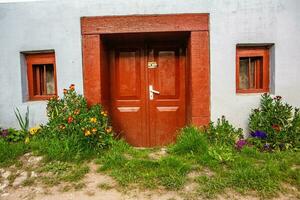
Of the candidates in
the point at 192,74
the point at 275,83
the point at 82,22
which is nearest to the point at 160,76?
the point at 192,74

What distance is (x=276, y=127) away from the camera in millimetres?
3406

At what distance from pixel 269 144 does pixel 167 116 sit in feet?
6.24


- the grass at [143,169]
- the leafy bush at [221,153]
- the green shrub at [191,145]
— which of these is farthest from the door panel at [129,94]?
the leafy bush at [221,153]

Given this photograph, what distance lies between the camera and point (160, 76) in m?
4.27

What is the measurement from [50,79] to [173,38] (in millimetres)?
2650

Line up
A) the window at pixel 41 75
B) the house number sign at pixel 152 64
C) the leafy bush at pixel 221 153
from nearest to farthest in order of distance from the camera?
the leafy bush at pixel 221 153, the window at pixel 41 75, the house number sign at pixel 152 64

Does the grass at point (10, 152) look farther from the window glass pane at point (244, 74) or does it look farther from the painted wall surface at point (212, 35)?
the window glass pane at point (244, 74)

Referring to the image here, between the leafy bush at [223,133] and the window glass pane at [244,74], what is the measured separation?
33.7 inches

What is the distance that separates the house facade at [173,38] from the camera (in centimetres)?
369

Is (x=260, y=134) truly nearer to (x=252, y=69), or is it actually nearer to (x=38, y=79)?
(x=252, y=69)

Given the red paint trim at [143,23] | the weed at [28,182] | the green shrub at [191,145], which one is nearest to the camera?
the weed at [28,182]

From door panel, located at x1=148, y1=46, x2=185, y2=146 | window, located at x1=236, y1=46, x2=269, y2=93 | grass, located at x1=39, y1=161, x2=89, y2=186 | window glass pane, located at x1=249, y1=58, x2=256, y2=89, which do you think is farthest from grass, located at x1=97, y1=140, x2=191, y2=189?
window glass pane, located at x1=249, y1=58, x2=256, y2=89

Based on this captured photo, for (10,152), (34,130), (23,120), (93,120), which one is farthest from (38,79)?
(93,120)

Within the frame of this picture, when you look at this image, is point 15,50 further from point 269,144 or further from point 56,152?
point 269,144
